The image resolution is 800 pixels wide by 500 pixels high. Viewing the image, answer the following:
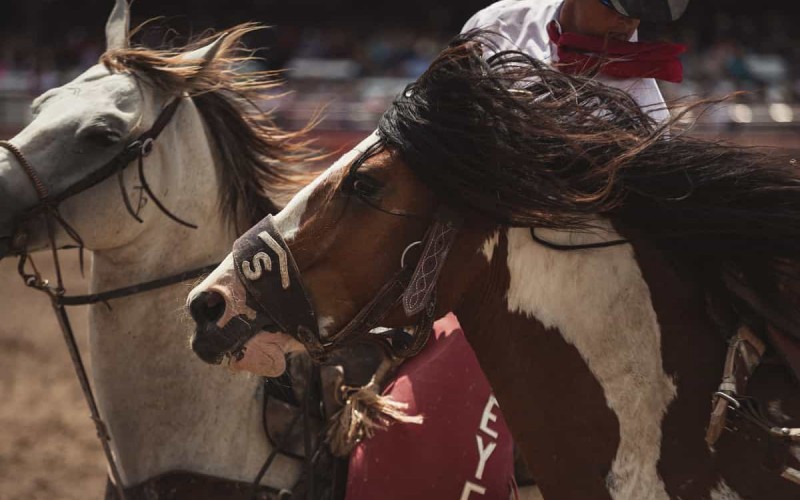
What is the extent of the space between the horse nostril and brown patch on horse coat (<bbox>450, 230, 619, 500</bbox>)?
536mm

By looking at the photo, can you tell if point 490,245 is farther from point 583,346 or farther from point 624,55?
point 624,55

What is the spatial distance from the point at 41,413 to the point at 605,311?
5.07m

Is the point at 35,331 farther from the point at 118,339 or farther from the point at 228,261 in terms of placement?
the point at 228,261

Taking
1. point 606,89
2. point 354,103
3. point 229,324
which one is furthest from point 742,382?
point 354,103

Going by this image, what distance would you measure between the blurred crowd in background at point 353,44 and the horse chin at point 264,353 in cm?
944

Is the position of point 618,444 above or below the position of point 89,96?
below

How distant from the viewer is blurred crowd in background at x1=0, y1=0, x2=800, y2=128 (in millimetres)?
13531

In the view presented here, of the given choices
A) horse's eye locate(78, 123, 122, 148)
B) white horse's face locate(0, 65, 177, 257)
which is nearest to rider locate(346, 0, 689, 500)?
white horse's face locate(0, 65, 177, 257)

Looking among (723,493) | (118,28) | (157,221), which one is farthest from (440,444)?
(118,28)

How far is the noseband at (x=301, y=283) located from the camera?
2178mm

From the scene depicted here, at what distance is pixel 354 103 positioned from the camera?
13.2 metres

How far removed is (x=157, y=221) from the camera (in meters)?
3.18

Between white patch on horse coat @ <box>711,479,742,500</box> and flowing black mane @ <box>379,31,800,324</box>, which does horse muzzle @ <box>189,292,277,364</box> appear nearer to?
flowing black mane @ <box>379,31,800,324</box>

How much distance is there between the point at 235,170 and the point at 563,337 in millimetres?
1411
